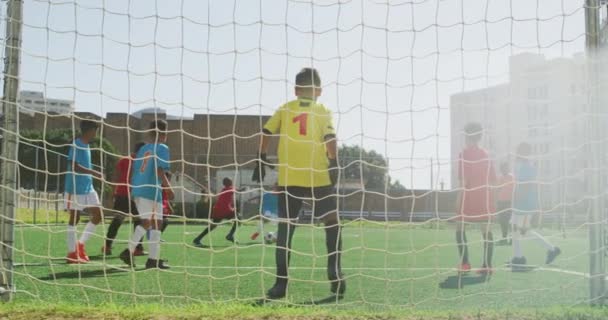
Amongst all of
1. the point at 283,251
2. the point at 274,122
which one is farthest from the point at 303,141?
the point at 283,251

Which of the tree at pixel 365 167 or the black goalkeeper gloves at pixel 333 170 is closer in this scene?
the black goalkeeper gloves at pixel 333 170

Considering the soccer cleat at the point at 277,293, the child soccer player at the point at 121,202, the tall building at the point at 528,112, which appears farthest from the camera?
the child soccer player at the point at 121,202

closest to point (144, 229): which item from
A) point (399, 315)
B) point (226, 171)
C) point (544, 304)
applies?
point (399, 315)

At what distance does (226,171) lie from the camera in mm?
34750

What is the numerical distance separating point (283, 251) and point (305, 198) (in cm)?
44

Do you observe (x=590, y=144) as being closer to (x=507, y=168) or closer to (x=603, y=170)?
(x=603, y=170)

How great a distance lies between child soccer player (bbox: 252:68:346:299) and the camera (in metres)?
4.38

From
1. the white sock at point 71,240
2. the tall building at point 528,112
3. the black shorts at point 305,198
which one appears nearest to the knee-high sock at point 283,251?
the black shorts at point 305,198

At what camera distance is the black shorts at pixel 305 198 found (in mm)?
4391

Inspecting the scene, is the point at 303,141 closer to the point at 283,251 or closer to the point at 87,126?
the point at 283,251

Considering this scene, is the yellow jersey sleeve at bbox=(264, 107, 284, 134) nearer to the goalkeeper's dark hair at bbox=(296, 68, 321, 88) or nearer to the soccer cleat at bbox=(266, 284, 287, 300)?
the goalkeeper's dark hair at bbox=(296, 68, 321, 88)

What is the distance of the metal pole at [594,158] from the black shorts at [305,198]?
1.77 metres

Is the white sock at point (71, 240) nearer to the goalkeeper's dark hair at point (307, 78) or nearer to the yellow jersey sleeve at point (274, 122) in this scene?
the yellow jersey sleeve at point (274, 122)

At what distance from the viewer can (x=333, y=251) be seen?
4.36 metres
